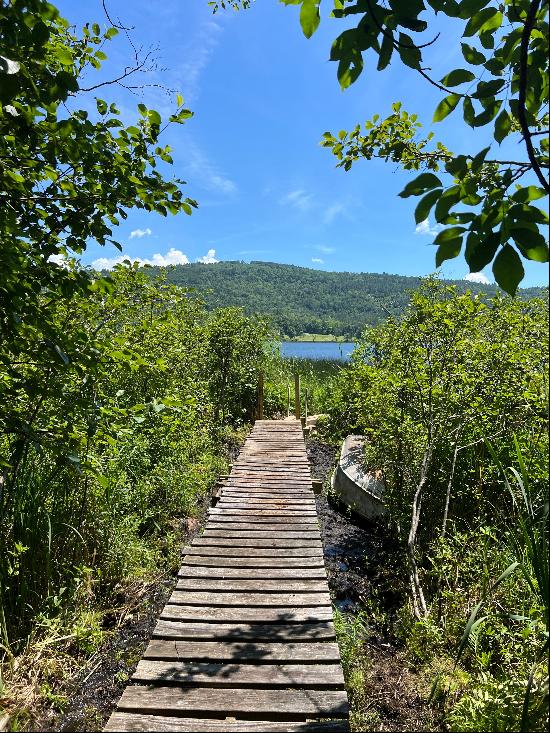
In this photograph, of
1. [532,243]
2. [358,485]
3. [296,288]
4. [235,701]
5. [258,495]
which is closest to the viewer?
[532,243]

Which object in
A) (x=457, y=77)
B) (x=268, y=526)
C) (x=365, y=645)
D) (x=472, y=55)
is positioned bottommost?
(x=365, y=645)

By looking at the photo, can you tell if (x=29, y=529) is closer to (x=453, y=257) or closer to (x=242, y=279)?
(x=453, y=257)

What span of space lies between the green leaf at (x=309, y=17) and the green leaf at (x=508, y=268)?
2.65ft

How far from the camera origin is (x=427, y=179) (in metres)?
1.16

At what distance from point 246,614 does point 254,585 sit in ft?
1.22

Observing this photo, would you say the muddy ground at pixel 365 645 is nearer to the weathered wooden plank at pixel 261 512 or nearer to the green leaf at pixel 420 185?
the weathered wooden plank at pixel 261 512

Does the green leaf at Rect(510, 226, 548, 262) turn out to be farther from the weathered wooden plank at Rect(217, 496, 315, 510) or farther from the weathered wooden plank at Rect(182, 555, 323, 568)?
the weathered wooden plank at Rect(217, 496, 315, 510)

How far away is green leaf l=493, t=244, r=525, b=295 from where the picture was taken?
1.12 metres

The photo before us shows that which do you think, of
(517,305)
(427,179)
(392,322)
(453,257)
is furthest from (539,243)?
(392,322)

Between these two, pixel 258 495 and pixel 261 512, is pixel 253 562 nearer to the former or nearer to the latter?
pixel 261 512

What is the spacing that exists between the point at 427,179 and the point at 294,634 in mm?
2673

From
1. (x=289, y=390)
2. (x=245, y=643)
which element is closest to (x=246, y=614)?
(x=245, y=643)

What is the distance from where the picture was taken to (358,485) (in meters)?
6.32

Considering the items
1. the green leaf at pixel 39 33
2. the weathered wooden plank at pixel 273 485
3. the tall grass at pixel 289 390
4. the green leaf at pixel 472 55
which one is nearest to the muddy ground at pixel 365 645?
the weathered wooden plank at pixel 273 485
